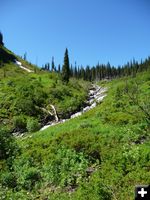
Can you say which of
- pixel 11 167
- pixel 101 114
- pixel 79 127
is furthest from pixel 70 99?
pixel 11 167

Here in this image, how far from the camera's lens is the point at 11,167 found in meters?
23.4

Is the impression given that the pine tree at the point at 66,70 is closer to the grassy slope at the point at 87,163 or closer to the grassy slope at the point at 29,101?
the grassy slope at the point at 29,101

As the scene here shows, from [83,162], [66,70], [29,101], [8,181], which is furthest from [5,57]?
[8,181]

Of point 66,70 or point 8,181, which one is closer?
point 8,181

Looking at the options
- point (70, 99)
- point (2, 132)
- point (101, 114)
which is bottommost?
point (2, 132)

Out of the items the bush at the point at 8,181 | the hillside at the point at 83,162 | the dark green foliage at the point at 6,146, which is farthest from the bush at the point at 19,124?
the bush at the point at 8,181

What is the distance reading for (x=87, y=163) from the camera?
2262 cm

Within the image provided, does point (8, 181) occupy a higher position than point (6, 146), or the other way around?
point (6, 146)

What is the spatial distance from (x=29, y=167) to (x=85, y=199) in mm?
6964

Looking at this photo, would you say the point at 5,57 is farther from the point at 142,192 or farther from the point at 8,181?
the point at 142,192

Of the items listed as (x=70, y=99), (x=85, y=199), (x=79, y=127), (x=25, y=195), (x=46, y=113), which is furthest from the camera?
(x=70, y=99)

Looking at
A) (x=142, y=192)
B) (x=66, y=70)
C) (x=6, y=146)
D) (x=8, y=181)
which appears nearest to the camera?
(x=142, y=192)

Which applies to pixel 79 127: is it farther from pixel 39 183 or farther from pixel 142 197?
pixel 142 197

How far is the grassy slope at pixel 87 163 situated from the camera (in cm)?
1847
